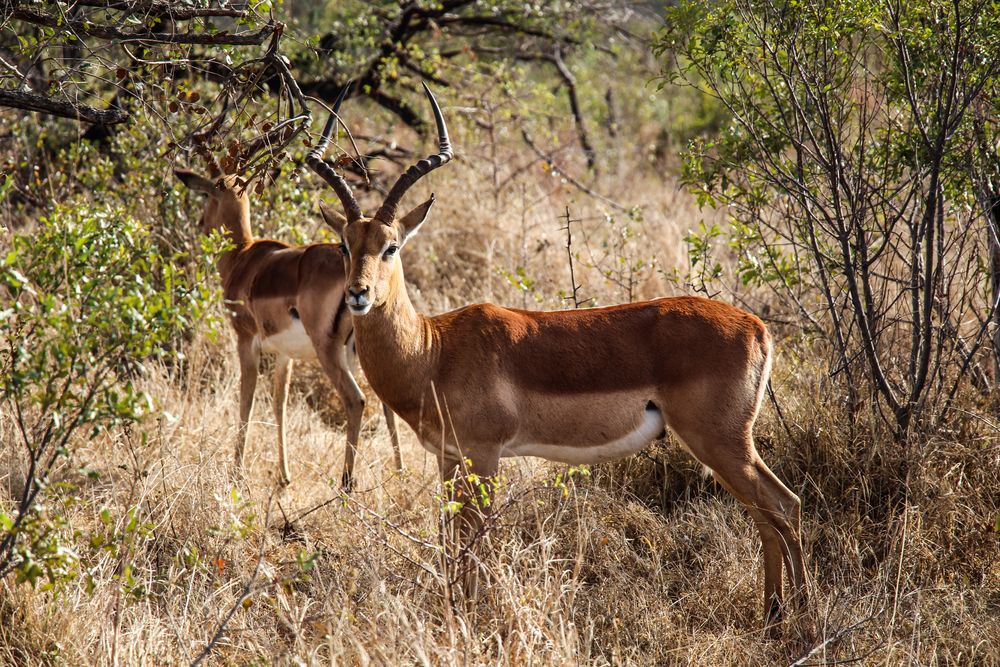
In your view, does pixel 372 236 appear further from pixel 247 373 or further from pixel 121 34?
pixel 247 373

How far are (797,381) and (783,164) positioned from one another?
1.19 m

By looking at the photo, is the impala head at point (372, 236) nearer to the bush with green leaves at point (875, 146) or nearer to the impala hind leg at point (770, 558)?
the bush with green leaves at point (875, 146)

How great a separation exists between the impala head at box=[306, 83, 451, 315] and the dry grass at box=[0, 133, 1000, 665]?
33.9 inches

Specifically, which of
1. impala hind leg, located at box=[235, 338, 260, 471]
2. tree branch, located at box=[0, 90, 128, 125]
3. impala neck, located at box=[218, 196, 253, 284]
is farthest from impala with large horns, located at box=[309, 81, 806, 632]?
impala neck, located at box=[218, 196, 253, 284]

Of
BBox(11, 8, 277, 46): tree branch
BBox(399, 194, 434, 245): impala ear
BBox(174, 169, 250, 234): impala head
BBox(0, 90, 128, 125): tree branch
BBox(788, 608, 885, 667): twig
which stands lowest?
BBox(788, 608, 885, 667): twig

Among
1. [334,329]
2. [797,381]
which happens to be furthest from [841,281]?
[334,329]

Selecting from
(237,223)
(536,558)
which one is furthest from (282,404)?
(536,558)

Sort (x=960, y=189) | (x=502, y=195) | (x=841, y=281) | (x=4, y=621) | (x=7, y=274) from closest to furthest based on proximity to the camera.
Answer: (x=7, y=274), (x=4, y=621), (x=960, y=189), (x=841, y=281), (x=502, y=195)

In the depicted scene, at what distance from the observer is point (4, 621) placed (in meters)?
3.82

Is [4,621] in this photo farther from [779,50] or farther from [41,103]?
[779,50]

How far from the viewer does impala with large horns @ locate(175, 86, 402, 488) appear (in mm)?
5680

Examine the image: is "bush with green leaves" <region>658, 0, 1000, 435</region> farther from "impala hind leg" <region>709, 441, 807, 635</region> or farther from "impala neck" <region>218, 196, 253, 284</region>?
"impala neck" <region>218, 196, 253, 284</region>

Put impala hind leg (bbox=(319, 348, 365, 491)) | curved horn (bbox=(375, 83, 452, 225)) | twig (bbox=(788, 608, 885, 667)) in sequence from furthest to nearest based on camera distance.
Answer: impala hind leg (bbox=(319, 348, 365, 491)) → curved horn (bbox=(375, 83, 452, 225)) → twig (bbox=(788, 608, 885, 667))

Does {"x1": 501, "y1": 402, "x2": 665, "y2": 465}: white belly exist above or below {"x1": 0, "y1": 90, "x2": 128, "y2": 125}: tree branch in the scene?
below
